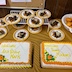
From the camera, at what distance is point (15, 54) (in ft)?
3.39

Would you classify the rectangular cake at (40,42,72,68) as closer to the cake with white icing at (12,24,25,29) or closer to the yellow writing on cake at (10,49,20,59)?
the yellow writing on cake at (10,49,20,59)

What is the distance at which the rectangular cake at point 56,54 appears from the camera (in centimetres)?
100

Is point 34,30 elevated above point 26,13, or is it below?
below

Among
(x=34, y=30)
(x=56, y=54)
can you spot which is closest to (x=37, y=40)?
(x=34, y=30)

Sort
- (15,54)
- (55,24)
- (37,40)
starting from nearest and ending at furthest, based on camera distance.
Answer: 1. (15,54)
2. (37,40)
3. (55,24)

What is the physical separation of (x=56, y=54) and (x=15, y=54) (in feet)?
1.08

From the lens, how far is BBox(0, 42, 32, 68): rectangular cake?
0.99 m

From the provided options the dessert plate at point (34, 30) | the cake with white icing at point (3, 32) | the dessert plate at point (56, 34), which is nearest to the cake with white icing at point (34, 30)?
the dessert plate at point (34, 30)

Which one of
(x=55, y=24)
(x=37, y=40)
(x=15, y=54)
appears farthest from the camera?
(x=55, y=24)

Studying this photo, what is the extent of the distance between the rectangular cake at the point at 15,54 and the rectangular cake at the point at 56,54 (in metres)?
0.11

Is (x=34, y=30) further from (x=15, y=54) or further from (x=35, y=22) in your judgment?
(x=15, y=54)

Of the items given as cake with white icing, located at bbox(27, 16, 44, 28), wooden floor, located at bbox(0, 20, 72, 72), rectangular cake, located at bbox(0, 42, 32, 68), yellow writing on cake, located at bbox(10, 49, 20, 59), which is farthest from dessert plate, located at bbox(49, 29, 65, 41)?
yellow writing on cake, located at bbox(10, 49, 20, 59)

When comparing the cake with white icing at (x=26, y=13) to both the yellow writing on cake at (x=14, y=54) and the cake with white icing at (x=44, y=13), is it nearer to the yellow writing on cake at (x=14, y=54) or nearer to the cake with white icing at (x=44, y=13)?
the cake with white icing at (x=44, y=13)

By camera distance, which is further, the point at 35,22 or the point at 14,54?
the point at 35,22
